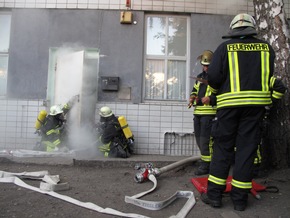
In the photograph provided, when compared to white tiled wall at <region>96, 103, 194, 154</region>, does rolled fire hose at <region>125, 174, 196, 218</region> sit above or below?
below

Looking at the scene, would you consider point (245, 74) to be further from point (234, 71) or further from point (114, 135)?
point (114, 135)

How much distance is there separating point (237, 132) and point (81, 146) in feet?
13.3

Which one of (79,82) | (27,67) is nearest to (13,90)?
(27,67)

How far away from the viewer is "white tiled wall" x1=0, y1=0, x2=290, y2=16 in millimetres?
6594

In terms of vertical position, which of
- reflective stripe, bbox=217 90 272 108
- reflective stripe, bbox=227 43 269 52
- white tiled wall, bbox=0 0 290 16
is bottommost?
reflective stripe, bbox=217 90 272 108

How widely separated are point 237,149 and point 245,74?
81 cm

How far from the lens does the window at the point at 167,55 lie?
6816 mm

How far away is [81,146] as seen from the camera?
21.3 feet

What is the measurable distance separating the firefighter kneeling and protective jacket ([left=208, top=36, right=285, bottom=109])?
9.58ft

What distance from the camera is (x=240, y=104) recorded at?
3.11 meters

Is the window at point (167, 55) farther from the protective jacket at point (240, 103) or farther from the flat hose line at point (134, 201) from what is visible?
the protective jacket at point (240, 103)

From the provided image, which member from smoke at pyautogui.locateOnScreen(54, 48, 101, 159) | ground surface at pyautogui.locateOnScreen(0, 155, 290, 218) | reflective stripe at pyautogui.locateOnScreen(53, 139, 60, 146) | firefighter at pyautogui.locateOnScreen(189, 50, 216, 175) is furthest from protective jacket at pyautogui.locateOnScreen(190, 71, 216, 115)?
reflective stripe at pyautogui.locateOnScreen(53, 139, 60, 146)

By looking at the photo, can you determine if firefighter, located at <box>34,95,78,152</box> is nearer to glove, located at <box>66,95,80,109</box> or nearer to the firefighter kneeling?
glove, located at <box>66,95,80,109</box>

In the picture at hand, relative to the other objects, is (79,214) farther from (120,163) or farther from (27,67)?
(27,67)
